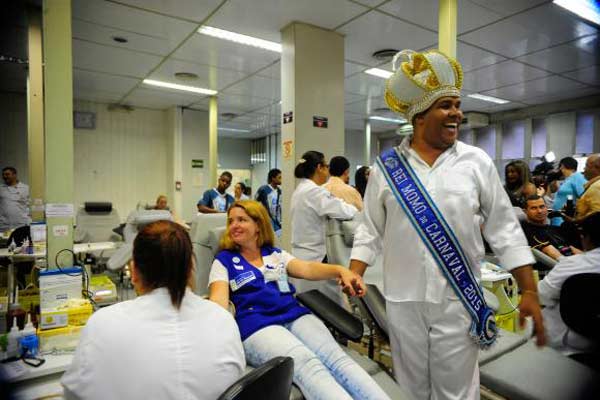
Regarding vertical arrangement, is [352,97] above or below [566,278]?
above

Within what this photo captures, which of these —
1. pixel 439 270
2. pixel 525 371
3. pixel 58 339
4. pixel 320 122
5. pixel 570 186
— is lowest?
pixel 525 371

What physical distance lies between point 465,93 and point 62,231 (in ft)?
20.3

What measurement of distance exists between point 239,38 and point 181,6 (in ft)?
2.65

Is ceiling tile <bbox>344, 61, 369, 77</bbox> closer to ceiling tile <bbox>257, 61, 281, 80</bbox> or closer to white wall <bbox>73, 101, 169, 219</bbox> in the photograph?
ceiling tile <bbox>257, 61, 281, 80</bbox>

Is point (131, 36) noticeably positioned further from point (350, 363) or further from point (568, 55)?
point (568, 55)

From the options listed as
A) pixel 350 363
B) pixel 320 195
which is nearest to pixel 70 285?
pixel 350 363

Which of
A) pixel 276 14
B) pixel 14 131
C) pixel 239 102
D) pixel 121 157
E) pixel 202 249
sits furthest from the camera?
pixel 121 157

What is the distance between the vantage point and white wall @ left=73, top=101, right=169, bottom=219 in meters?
7.00

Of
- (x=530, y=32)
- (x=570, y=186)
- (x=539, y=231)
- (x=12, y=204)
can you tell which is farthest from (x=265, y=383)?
(x=12, y=204)

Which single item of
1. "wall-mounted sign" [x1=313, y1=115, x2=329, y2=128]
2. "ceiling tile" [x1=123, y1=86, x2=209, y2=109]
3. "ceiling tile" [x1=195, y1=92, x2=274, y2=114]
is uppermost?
"ceiling tile" [x1=123, y1=86, x2=209, y2=109]

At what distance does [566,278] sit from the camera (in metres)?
1.69

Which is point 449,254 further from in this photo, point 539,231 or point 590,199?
point 590,199

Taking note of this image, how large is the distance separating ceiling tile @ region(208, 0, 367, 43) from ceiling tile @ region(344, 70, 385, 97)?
1729mm

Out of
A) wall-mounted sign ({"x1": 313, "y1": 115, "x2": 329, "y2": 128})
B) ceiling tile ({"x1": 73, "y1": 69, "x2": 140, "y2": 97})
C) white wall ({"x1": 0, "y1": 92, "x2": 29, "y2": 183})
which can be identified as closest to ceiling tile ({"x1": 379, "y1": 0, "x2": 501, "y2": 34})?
wall-mounted sign ({"x1": 313, "y1": 115, "x2": 329, "y2": 128})
